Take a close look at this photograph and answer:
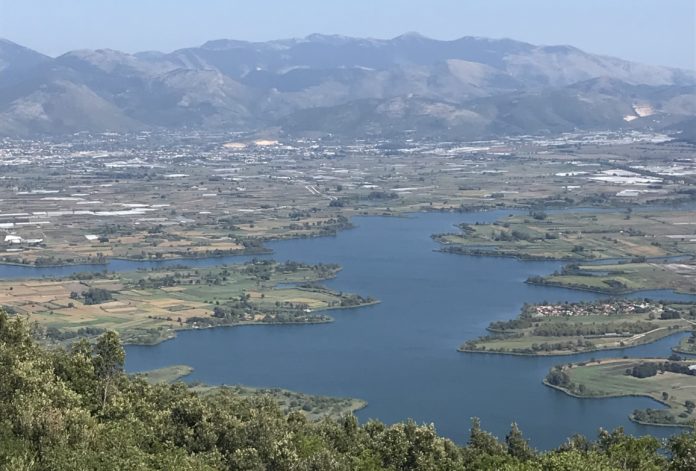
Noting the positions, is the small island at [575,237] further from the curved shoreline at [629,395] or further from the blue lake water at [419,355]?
the curved shoreline at [629,395]

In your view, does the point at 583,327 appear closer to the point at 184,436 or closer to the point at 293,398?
the point at 293,398

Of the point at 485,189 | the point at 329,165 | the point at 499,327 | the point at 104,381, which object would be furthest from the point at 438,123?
the point at 104,381

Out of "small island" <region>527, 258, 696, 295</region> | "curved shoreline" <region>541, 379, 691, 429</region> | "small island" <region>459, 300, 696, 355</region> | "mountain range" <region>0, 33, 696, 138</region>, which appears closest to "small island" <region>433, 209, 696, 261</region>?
"small island" <region>527, 258, 696, 295</region>

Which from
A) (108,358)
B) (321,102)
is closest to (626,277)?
(108,358)

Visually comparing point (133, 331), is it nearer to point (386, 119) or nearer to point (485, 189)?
Result: point (485, 189)

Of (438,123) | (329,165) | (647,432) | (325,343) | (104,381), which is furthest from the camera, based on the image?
(438,123)

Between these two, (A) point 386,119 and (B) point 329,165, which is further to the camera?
(A) point 386,119
